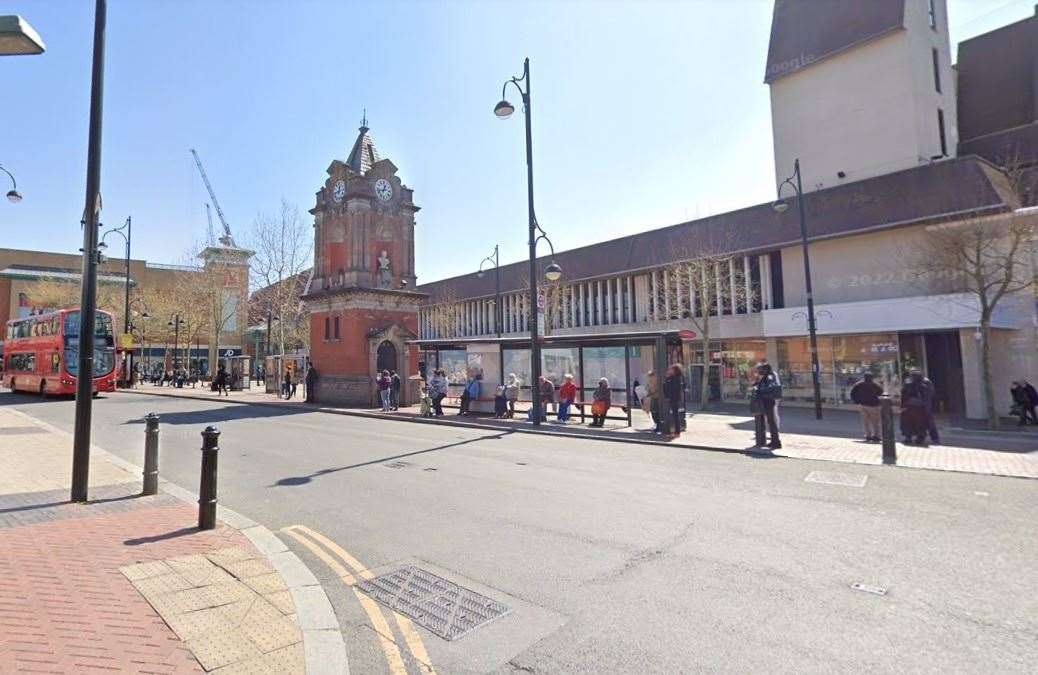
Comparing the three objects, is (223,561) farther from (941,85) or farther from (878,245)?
(941,85)

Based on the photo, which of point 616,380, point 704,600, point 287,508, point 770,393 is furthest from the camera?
point 616,380

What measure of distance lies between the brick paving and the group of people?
13674 millimetres

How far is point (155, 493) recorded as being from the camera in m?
7.25

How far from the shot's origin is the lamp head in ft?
50.5

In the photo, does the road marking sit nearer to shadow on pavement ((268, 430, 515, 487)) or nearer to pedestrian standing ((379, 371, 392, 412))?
shadow on pavement ((268, 430, 515, 487))

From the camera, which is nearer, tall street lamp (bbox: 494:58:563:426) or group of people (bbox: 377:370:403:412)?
tall street lamp (bbox: 494:58:563:426)

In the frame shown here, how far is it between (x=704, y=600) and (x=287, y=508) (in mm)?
5355

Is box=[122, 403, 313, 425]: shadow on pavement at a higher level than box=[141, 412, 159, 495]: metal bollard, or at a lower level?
lower

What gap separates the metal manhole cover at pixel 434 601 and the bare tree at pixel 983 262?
54.2 feet

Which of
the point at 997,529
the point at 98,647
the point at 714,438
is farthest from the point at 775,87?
the point at 98,647

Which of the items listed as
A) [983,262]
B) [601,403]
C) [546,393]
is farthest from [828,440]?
[983,262]

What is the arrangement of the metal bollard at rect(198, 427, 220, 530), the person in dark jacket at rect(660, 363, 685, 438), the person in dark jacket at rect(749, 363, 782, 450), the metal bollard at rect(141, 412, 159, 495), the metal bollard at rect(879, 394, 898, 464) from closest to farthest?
the metal bollard at rect(198, 427, 220, 530), the metal bollard at rect(141, 412, 159, 495), the metal bollard at rect(879, 394, 898, 464), the person in dark jacket at rect(749, 363, 782, 450), the person in dark jacket at rect(660, 363, 685, 438)

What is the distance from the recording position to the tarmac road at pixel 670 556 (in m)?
3.35

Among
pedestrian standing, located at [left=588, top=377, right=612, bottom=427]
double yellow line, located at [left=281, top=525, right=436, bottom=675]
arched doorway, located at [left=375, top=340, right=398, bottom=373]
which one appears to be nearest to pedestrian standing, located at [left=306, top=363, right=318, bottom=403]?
arched doorway, located at [left=375, top=340, right=398, bottom=373]
